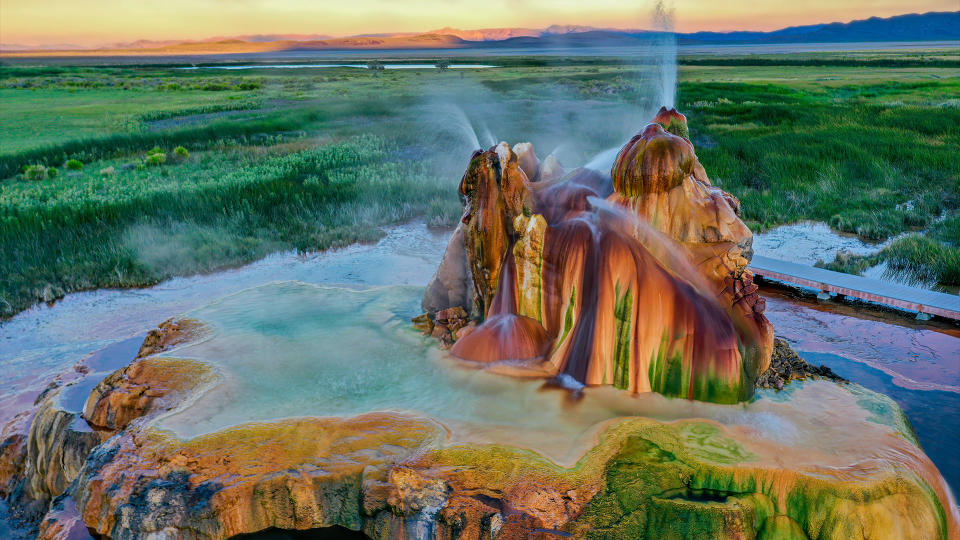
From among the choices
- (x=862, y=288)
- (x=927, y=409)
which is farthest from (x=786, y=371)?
(x=862, y=288)

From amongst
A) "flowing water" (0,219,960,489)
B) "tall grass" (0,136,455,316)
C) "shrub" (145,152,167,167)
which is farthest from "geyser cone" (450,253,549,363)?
"shrub" (145,152,167,167)

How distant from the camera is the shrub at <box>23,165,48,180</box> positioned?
19602 millimetres

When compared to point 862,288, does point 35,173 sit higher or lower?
higher

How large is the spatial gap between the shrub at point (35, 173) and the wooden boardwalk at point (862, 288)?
18.9 meters

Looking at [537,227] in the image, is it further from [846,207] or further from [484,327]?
[846,207]

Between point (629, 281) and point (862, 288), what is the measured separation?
5106 millimetres

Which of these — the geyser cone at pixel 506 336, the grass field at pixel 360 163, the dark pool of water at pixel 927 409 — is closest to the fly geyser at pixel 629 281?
the geyser cone at pixel 506 336

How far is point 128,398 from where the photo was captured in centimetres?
620

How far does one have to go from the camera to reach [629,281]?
6.09m

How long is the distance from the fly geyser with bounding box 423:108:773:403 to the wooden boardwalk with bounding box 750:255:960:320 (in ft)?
12.8

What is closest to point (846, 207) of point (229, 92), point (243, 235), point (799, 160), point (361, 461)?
point (799, 160)

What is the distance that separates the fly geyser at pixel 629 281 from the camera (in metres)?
5.98

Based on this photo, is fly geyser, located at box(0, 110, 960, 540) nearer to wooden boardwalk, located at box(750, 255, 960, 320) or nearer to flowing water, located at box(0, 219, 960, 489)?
flowing water, located at box(0, 219, 960, 489)

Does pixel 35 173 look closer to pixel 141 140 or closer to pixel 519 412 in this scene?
pixel 141 140
